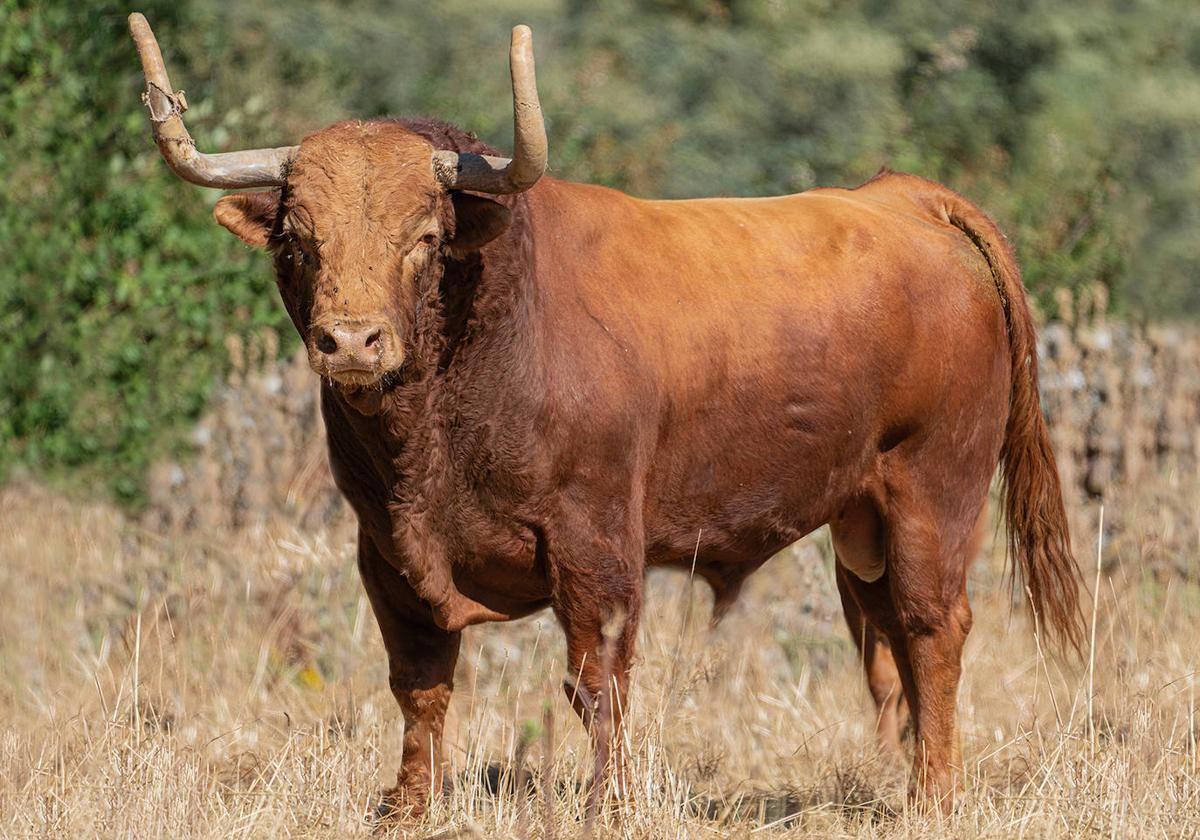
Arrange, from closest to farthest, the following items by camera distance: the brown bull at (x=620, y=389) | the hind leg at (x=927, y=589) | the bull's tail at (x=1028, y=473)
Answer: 1. the brown bull at (x=620, y=389)
2. the hind leg at (x=927, y=589)
3. the bull's tail at (x=1028, y=473)

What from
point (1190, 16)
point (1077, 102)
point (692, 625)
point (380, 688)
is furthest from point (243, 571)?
point (1190, 16)

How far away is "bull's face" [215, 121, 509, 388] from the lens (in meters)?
4.28

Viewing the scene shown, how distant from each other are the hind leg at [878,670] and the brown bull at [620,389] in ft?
1.20

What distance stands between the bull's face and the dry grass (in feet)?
3.45

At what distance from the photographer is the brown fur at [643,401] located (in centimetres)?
468

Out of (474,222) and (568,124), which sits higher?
(474,222)

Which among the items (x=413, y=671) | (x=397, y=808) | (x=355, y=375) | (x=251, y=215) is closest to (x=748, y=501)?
(x=413, y=671)

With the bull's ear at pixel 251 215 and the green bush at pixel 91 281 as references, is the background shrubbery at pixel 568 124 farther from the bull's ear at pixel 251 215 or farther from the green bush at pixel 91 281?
the bull's ear at pixel 251 215

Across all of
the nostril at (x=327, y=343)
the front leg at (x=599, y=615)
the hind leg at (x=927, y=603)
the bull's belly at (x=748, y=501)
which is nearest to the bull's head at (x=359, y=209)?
the nostril at (x=327, y=343)

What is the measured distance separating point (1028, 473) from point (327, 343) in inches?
121

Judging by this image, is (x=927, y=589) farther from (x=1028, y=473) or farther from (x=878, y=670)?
(x=878, y=670)

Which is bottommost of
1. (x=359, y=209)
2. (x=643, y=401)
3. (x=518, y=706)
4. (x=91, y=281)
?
(x=91, y=281)

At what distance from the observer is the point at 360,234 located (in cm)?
444

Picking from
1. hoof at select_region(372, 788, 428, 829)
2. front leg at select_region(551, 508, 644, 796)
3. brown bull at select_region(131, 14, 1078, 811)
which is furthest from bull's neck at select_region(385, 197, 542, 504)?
hoof at select_region(372, 788, 428, 829)
